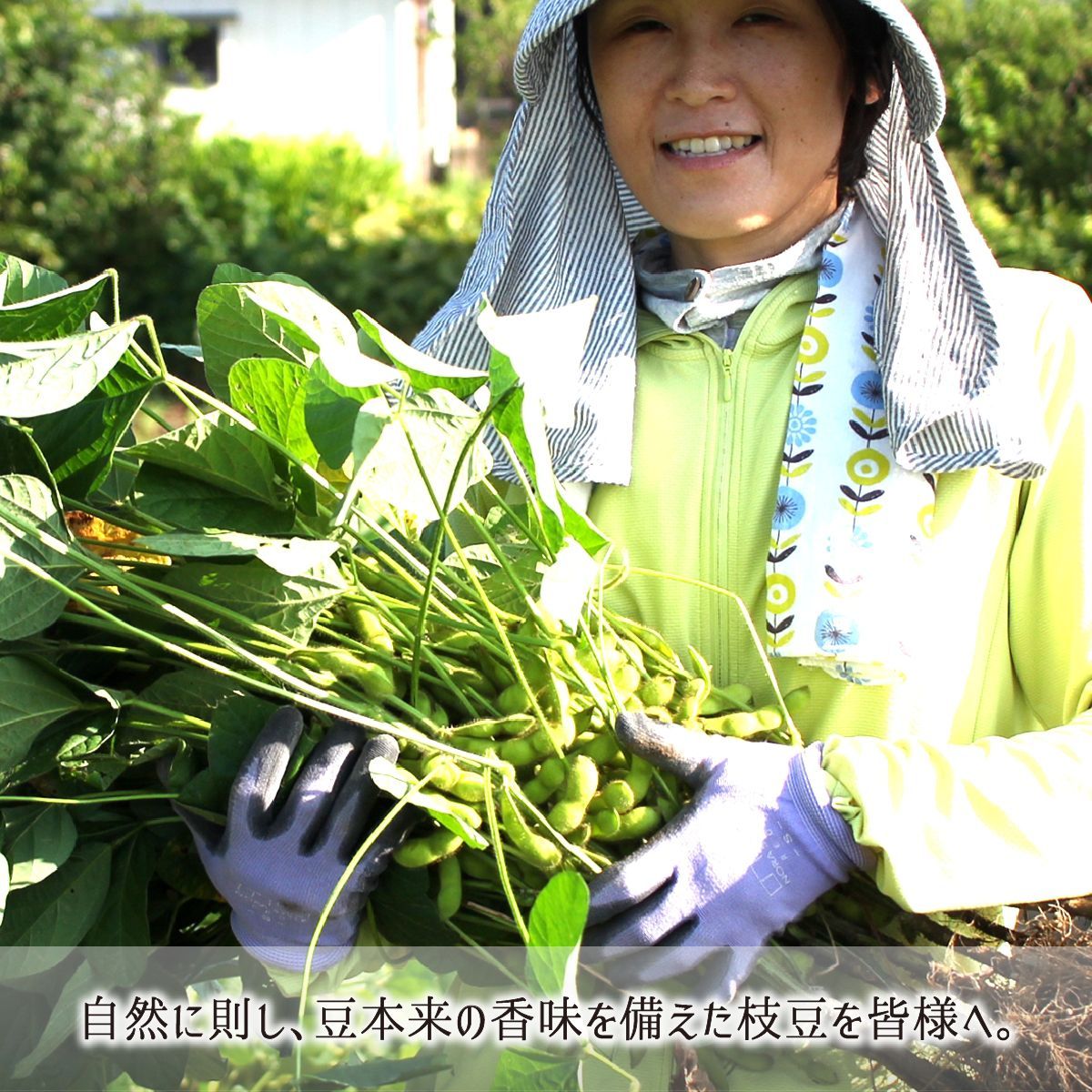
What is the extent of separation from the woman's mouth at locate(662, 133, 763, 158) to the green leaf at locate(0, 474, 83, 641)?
2.00ft

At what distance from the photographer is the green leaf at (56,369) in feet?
3.02

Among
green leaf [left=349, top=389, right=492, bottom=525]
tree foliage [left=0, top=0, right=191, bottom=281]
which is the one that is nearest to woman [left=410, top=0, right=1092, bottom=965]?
green leaf [left=349, top=389, right=492, bottom=525]

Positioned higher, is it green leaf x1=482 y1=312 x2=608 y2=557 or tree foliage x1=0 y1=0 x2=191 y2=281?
green leaf x1=482 y1=312 x2=608 y2=557

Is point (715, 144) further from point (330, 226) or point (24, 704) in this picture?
point (330, 226)

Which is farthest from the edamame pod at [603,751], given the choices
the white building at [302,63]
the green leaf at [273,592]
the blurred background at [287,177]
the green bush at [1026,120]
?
the white building at [302,63]

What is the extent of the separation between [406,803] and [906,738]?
1.31 feet

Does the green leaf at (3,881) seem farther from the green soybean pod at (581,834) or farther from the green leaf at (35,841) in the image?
the green soybean pod at (581,834)

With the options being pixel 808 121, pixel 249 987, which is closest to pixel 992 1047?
pixel 249 987

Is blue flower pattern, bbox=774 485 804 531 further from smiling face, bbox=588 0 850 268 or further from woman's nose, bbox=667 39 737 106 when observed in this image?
woman's nose, bbox=667 39 737 106

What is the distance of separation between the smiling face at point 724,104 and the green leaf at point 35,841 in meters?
0.73

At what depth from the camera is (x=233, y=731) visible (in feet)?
3.36

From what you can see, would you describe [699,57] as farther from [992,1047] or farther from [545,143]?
[992,1047]

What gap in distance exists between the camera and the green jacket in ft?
3.28

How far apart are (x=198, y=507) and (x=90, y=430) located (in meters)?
0.11
